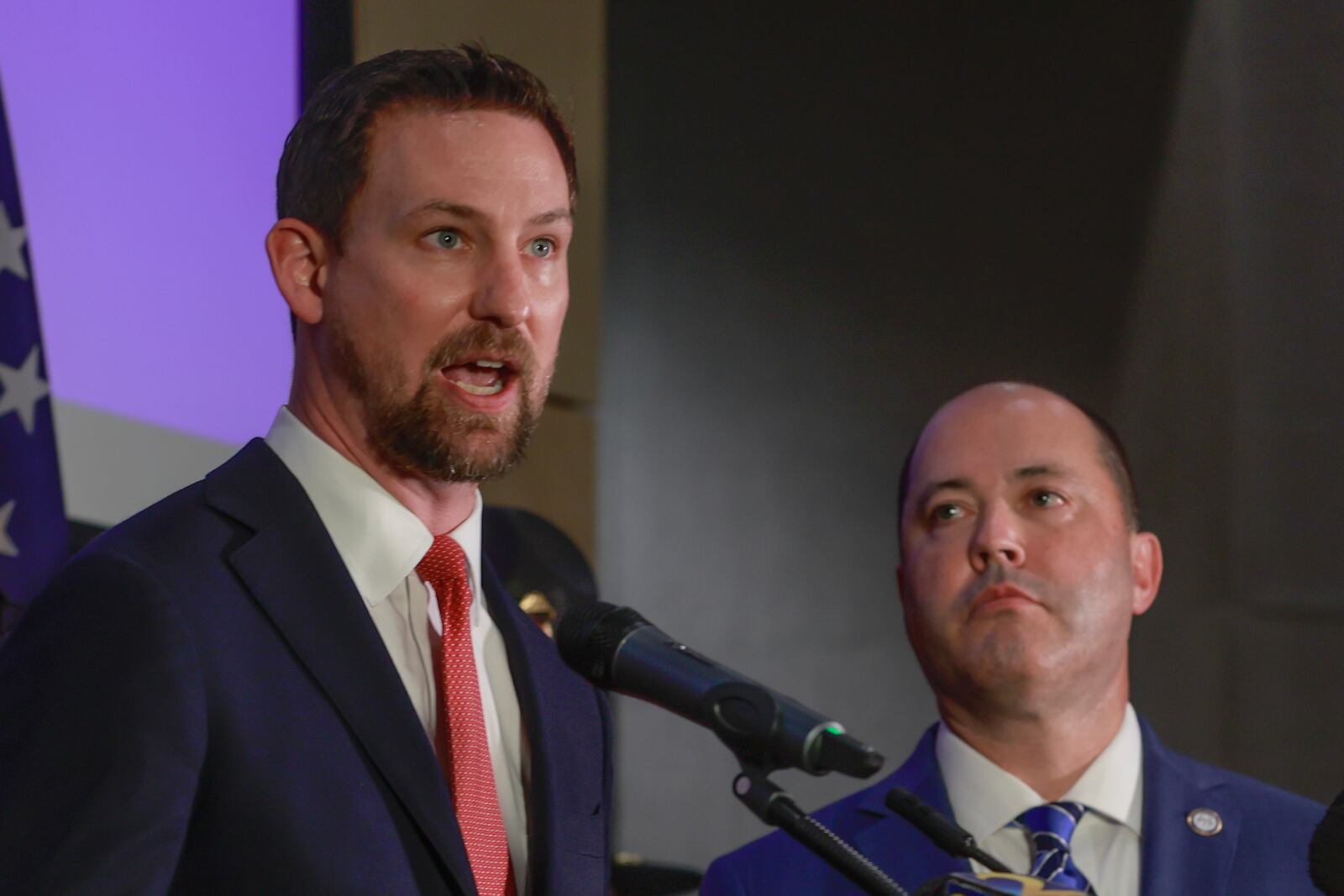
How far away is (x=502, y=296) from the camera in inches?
56.1

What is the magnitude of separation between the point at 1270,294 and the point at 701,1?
2.37 m

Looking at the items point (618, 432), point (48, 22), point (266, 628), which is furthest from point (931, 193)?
point (266, 628)

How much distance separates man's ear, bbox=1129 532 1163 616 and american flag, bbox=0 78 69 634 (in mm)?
1509

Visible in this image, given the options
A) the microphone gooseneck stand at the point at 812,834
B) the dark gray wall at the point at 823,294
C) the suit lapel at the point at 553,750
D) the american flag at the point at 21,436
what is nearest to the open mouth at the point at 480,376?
the suit lapel at the point at 553,750

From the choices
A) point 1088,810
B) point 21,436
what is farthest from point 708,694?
point 21,436

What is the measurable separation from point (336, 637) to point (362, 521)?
0.14 m

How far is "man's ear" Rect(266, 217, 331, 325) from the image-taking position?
149 centimetres

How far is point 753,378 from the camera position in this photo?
5.70m

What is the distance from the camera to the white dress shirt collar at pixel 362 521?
1443 millimetres

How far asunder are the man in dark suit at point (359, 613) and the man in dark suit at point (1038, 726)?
0.62 m

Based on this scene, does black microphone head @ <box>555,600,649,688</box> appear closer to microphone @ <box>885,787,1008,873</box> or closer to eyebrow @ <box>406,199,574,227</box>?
microphone @ <box>885,787,1008,873</box>

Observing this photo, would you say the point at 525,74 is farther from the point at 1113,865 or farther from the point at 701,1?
the point at 701,1

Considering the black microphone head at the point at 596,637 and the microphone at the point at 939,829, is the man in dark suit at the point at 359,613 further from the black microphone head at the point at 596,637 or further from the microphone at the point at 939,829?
the microphone at the point at 939,829

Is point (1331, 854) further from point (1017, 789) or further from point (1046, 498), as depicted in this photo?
point (1046, 498)
